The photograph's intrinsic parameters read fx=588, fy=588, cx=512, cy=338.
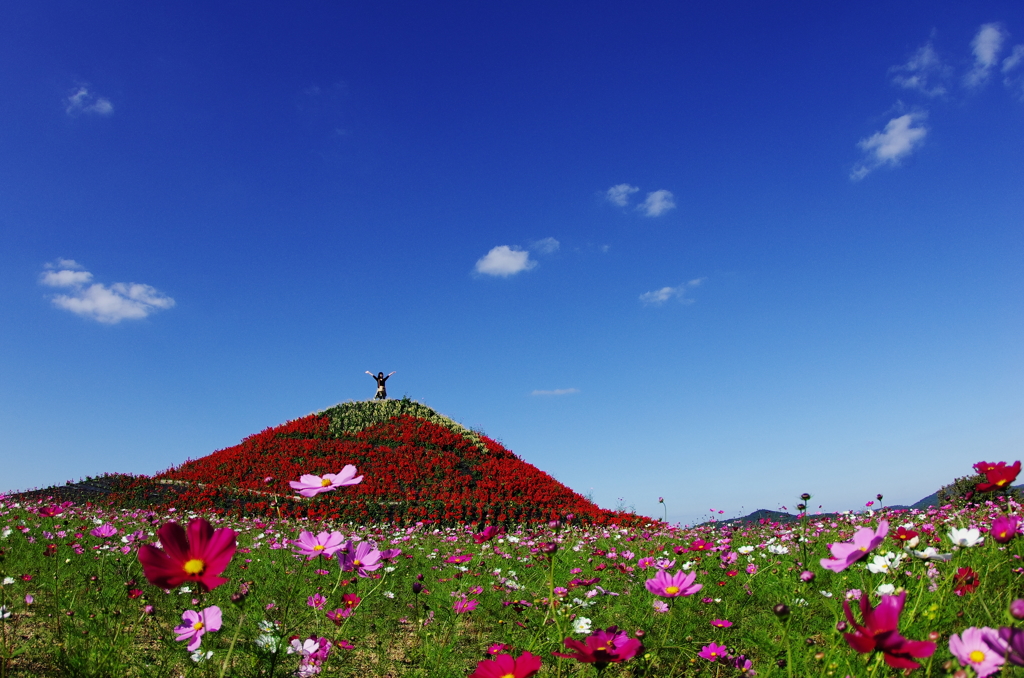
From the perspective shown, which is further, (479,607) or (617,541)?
(617,541)

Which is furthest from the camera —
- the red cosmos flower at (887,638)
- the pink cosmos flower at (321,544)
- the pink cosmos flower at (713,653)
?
the pink cosmos flower at (713,653)

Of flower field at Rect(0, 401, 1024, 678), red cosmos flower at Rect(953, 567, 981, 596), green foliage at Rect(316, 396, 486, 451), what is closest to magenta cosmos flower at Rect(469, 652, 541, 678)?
flower field at Rect(0, 401, 1024, 678)

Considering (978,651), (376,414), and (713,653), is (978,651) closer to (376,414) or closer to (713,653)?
(713,653)

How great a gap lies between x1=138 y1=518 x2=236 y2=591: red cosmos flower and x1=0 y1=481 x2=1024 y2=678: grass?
79 centimetres

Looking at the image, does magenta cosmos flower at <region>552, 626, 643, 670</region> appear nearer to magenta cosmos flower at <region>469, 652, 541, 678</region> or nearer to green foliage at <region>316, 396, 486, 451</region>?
magenta cosmos flower at <region>469, 652, 541, 678</region>

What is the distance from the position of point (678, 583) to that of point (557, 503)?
13.1m

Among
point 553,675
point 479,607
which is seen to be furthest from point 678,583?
point 479,607

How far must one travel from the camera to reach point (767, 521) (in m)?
8.59

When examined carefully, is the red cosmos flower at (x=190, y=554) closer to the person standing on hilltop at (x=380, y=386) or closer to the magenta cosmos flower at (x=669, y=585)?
the magenta cosmos flower at (x=669, y=585)

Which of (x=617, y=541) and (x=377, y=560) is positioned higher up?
(x=377, y=560)

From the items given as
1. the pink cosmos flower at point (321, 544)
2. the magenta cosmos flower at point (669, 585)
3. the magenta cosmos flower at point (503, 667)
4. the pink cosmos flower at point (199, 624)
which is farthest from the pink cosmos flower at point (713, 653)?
the pink cosmos flower at point (199, 624)

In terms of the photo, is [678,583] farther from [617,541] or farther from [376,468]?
[376,468]

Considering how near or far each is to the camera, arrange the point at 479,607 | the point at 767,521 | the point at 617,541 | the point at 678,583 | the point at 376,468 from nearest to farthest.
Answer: the point at 678,583
the point at 479,607
the point at 617,541
the point at 767,521
the point at 376,468

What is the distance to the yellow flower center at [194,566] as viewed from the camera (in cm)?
141
